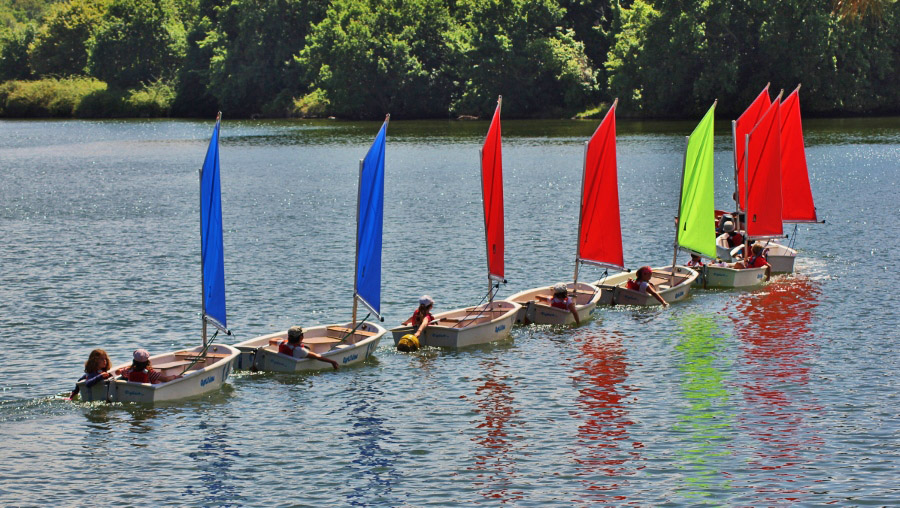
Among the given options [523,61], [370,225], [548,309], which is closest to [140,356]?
[370,225]

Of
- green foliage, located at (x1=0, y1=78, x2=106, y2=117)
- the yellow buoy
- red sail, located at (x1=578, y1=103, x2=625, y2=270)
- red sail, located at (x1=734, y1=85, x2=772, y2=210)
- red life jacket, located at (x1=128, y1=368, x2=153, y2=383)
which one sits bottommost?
the yellow buoy

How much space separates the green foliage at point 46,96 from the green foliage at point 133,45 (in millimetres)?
Result: 3520

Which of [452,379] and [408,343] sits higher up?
[408,343]

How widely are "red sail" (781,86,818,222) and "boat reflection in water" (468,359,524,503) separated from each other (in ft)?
81.2

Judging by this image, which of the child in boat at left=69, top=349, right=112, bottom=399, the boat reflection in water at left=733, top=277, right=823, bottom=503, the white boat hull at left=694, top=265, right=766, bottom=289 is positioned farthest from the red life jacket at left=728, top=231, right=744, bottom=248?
the child in boat at left=69, top=349, right=112, bottom=399

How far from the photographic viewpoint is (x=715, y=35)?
5364 inches

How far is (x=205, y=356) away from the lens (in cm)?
3322

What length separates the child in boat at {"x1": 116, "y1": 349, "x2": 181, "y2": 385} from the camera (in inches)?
1207

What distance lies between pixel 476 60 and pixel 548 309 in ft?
400

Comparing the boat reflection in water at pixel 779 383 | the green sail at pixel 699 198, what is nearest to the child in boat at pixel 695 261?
the green sail at pixel 699 198

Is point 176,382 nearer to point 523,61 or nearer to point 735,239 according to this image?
point 735,239

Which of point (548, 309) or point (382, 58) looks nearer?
point (548, 309)

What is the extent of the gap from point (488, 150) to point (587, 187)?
5.73 m

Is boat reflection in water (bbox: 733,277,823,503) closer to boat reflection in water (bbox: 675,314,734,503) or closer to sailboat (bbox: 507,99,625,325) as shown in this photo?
boat reflection in water (bbox: 675,314,734,503)
